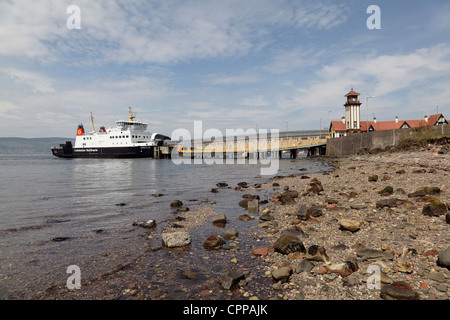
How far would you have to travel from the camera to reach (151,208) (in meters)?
12.3

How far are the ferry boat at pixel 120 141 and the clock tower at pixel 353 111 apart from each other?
56591mm

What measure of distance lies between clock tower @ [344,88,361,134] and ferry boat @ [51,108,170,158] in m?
56.6

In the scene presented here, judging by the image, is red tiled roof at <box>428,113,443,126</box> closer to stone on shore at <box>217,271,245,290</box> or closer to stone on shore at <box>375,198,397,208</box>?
stone on shore at <box>375,198,397,208</box>

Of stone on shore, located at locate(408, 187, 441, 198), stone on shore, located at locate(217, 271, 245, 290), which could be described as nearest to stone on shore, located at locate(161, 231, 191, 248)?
stone on shore, located at locate(217, 271, 245, 290)

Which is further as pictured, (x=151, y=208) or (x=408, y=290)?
(x=151, y=208)

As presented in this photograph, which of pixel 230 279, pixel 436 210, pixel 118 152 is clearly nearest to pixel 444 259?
pixel 436 210

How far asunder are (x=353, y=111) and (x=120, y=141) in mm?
69883

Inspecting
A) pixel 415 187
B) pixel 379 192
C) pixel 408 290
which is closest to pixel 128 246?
pixel 408 290

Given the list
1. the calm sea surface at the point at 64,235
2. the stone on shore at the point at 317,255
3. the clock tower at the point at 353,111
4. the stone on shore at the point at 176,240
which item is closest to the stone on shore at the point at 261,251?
the stone on shore at the point at 317,255

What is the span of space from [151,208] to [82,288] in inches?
296

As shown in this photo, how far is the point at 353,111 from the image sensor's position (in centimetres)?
6494

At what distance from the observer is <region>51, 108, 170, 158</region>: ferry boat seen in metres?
72.2

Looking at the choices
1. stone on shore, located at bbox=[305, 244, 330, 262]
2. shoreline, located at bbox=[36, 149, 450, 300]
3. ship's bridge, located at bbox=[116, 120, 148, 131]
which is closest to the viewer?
shoreline, located at bbox=[36, 149, 450, 300]

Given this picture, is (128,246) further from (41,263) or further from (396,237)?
(396,237)
